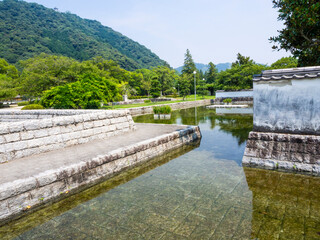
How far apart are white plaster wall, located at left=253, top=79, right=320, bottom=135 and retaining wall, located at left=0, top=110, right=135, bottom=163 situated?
5.97 metres

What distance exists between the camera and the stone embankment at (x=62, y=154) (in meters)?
4.27

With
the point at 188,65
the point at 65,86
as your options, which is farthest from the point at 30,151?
the point at 188,65

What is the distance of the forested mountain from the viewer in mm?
78938

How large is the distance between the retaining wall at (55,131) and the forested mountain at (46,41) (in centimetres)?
8105

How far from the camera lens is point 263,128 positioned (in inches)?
253

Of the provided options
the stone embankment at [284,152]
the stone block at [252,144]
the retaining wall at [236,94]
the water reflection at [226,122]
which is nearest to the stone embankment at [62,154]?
the stone block at [252,144]

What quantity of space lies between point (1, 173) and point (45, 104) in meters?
14.4

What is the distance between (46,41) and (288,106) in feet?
358

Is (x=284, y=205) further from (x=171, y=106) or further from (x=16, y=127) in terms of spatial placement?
(x=171, y=106)

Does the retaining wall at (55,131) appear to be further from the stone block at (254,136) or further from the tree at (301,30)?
the tree at (301,30)

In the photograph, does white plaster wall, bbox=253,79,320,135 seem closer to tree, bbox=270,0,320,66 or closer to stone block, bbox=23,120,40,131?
tree, bbox=270,0,320,66

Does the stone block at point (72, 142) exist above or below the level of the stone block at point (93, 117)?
below

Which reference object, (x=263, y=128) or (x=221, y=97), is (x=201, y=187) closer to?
(x=263, y=128)

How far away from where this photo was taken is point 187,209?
4184mm
